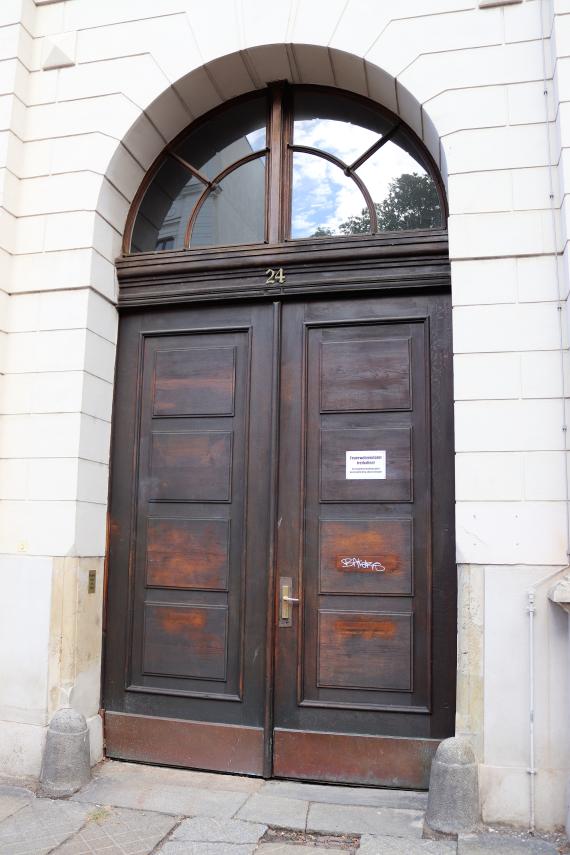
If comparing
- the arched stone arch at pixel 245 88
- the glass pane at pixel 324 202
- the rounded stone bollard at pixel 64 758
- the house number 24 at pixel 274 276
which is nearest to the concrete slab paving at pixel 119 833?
the rounded stone bollard at pixel 64 758

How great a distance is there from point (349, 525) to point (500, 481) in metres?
0.97

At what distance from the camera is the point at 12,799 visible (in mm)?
4047

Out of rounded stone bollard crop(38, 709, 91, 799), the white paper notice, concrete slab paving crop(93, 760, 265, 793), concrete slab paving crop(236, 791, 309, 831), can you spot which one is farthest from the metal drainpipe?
rounded stone bollard crop(38, 709, 91, 799)

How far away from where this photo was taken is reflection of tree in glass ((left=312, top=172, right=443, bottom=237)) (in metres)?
4.62

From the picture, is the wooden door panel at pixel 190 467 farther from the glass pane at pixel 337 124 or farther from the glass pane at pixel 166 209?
the glass pane at pixel 337 124

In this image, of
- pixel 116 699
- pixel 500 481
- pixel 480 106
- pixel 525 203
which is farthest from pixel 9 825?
pixel 480 106

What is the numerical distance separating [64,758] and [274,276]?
3154 mm

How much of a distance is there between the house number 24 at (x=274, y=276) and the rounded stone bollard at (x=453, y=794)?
2865mm

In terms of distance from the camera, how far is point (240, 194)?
195 inches

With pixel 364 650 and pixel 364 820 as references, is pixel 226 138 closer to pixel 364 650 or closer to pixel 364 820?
pixel 364 650

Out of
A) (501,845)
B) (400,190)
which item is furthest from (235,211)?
(501,845)

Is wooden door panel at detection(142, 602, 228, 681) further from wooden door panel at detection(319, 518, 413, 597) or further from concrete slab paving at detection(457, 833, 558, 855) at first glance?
concrete slab paving at detection(457, 833, 558, 855)

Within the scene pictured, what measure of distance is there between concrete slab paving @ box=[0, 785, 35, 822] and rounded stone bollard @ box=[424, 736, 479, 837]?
218cm

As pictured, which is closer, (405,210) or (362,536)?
(362,536)
